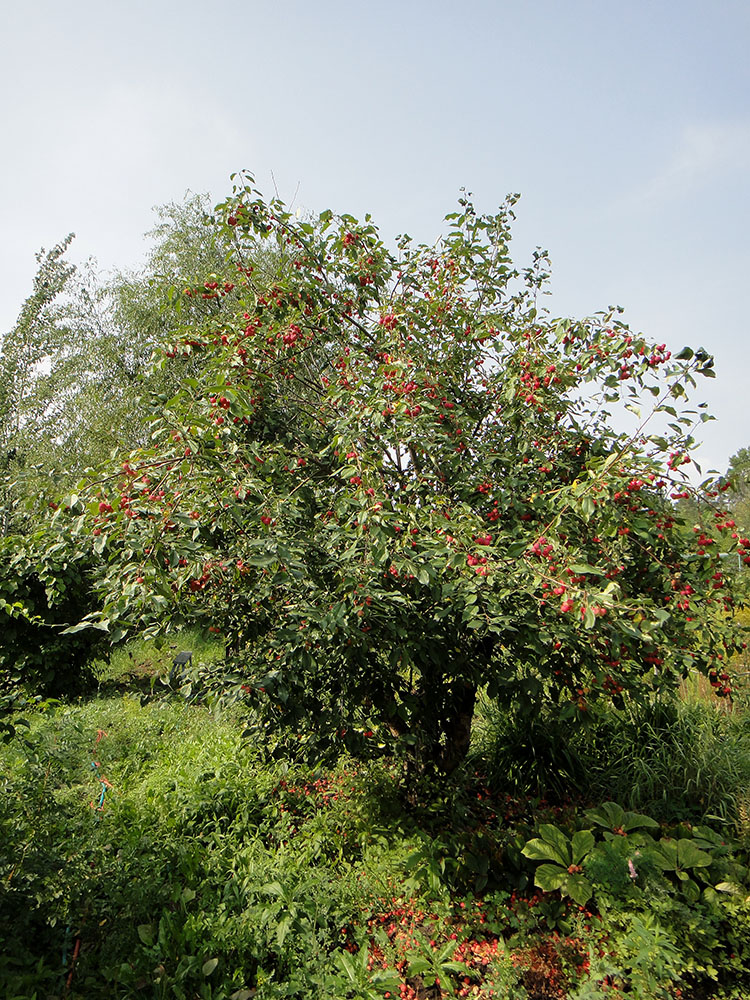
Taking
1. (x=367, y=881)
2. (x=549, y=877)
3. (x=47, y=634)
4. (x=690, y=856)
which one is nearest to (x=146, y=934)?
(x=367, y=881)

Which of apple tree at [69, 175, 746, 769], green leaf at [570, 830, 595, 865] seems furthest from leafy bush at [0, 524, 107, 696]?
green leaf at [570, 830, 595, 865]

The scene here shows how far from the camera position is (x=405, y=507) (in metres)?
2.48

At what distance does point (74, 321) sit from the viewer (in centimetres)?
1302

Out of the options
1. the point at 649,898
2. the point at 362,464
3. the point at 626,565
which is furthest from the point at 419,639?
the point at 649,898

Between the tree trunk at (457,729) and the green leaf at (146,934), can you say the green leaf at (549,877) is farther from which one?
the green leaf at (146,934)

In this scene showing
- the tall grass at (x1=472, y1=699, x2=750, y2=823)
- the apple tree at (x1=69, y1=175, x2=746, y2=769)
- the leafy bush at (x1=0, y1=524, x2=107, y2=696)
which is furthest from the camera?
the leafy bush at (x1=0, y1=524, x2=107, y2=696)

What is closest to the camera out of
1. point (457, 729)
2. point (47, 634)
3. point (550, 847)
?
point (550, 847)

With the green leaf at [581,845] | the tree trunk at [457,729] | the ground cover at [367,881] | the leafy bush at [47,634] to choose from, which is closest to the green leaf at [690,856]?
the ground cover at [367,881]

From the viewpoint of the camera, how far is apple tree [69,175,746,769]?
231 centimetres

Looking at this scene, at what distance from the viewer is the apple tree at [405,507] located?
231 centimetres

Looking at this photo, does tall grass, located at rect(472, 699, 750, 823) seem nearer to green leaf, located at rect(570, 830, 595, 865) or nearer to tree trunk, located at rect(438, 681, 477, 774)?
tree trunk, located at rect(438, 681, 477, 774)

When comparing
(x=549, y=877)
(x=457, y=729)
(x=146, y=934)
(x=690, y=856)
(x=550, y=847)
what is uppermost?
(x=457, y=729)

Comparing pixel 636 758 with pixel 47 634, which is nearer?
pixel 636 758

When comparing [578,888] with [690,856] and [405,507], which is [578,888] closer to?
[690,856]
